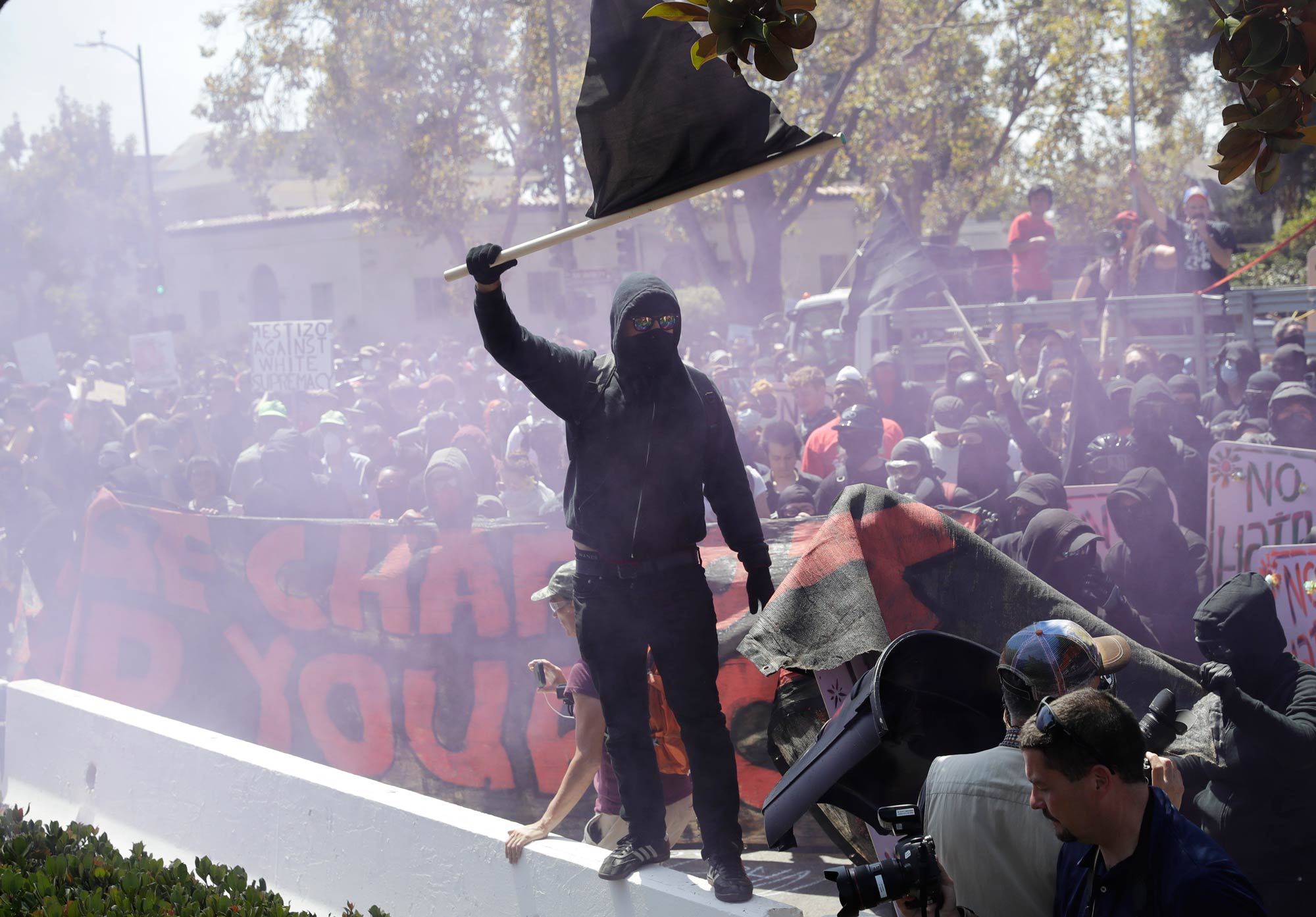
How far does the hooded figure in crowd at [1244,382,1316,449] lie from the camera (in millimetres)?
6113

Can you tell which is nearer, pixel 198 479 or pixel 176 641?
pixel 176 641

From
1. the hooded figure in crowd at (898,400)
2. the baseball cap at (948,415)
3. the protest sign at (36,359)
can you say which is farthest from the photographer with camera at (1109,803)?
the protest sign at (36,359)

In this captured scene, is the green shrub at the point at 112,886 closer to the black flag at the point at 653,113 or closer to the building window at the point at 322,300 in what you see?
the black flag at the point at 653,113

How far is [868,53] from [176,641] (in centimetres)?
1533

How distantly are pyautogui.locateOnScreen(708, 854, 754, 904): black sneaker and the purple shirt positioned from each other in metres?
0.73

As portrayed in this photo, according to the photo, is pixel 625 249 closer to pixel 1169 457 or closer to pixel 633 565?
pixel 1169 457

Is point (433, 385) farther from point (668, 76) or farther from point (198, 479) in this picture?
point (668, 76)

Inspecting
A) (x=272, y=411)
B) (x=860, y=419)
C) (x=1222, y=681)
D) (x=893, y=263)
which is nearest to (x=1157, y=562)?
(x=860, y=419)

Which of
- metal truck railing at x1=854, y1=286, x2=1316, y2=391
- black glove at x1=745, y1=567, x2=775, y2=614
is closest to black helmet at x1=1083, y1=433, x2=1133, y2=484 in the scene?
metal truck railing at x1=854, y1=286, x2=1316, y2=391

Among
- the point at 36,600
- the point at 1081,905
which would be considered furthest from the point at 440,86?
the point at 1081,905

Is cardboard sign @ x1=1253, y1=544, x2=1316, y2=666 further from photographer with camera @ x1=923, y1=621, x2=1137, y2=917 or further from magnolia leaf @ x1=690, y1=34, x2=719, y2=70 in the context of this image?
magnolia leaf @ x1=690, y1=34, x2=719, y2=70

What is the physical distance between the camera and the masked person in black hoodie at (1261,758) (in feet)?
11.1

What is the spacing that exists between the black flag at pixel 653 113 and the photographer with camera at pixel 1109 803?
1684mm

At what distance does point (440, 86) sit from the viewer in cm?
2102
